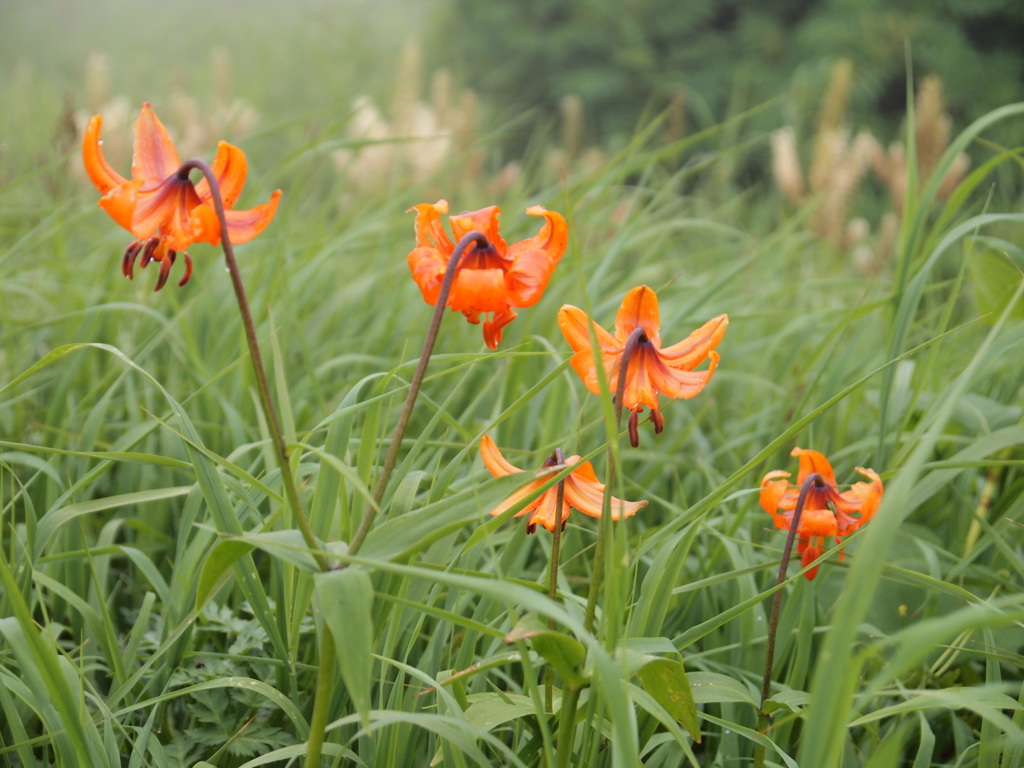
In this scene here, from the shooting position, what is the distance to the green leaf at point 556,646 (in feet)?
2.74

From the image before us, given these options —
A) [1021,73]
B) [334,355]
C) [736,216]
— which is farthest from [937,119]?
[1021,73]

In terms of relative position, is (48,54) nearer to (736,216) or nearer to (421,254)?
(736,216)

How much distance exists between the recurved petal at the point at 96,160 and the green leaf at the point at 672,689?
780mm

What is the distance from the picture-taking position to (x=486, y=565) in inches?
60.1

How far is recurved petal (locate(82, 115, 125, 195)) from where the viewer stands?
823 millimetres

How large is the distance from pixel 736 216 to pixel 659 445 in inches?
128

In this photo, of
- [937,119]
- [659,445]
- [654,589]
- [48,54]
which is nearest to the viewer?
[654,589]

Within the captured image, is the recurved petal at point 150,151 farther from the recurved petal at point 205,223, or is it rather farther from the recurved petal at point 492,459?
the recurved petal at point 492,459

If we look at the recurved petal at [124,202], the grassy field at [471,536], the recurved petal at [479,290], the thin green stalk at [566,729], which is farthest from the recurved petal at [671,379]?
the recurved petal at [124,202]

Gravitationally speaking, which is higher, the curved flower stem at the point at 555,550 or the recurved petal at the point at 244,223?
the recurved petal at the point at 244,223

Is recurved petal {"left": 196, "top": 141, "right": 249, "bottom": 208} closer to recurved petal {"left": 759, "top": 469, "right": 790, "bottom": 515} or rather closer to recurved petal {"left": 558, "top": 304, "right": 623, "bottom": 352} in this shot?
recurved petal {"left": 558, "top": 304, "right": 623, "bottom": 352}

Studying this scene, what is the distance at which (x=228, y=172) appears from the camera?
0.95 metres

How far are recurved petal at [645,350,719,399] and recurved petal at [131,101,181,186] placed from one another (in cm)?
61

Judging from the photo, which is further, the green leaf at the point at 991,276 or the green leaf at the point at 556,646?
the green leaf at the point at 991,276
